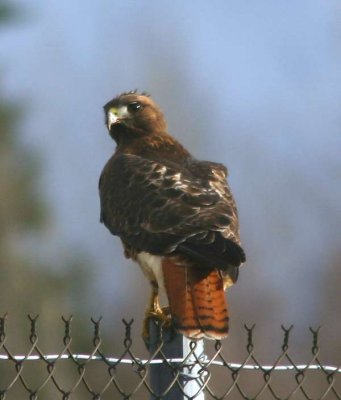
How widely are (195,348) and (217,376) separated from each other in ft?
31.0

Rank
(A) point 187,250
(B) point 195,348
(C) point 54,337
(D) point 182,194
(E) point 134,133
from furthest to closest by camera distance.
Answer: (C) point 54,337, (E) point 134,133, (D) point 182,194, (A) point 187,250, (B) point 195,348

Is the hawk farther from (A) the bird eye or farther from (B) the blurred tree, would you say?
(B) the blurred tree

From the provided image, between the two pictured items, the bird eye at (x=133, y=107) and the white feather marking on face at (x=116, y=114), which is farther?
the bird eye at (x=133, y=107)

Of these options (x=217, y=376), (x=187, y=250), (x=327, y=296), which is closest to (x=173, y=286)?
(x=187, y=250)

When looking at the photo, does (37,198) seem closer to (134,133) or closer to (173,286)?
(134,133)

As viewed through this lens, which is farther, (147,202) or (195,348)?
(147,202)

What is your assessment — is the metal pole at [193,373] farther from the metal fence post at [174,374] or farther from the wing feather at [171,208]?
the wing feather at [171,208]

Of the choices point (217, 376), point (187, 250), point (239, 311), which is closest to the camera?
point (187, 250)

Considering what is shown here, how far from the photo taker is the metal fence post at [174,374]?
5586 mm

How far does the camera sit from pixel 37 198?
56.9 feet

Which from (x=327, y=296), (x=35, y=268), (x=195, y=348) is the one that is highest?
(x=195, y=348)

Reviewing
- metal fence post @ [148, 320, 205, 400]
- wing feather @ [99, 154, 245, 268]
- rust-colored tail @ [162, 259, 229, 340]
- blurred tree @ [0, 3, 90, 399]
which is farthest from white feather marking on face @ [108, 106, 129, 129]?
blurred tree @ [0, 3, 90, 399]

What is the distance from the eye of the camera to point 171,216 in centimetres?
640

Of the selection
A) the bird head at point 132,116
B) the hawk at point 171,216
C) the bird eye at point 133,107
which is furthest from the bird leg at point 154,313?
the bird eye at point 133,107
